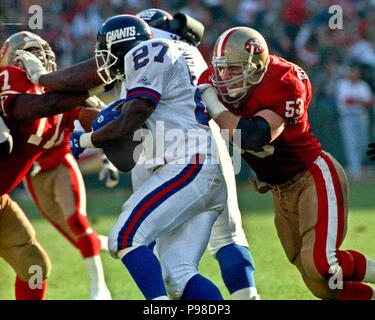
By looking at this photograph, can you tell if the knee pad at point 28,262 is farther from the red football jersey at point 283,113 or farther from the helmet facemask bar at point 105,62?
the red football jersey at point 283,113

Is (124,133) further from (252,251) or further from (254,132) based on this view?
(252,251)

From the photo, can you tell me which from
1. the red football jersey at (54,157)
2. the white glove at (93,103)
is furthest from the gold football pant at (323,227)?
the red football jersey at (54,157)

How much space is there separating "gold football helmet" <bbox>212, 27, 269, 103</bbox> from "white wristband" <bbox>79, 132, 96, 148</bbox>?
71 cm

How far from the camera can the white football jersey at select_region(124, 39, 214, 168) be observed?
10.6ft

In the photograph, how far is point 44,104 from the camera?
151 inches

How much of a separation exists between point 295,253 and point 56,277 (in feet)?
8.17

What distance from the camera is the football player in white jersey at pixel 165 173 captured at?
3.17 metres

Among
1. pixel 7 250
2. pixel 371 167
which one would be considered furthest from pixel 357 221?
pixel 7 250

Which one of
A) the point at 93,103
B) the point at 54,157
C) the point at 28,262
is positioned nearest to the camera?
the point at 28,262

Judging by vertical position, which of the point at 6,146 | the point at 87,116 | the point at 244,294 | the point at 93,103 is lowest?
the point at 244,294

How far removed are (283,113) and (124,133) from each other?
83 cm

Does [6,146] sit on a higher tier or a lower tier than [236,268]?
higher

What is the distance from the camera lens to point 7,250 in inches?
162

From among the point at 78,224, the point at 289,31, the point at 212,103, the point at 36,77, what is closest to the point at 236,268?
the point at 212,103
